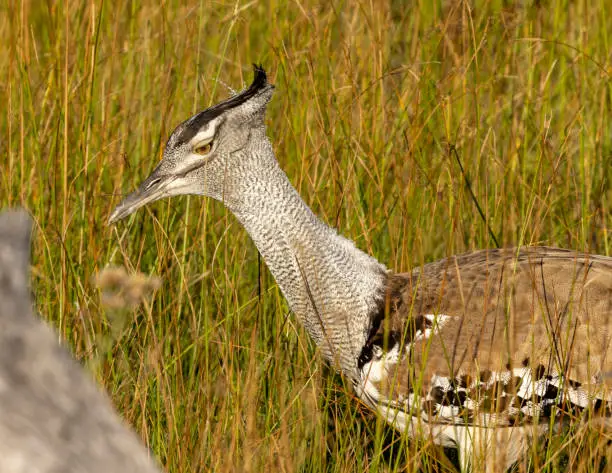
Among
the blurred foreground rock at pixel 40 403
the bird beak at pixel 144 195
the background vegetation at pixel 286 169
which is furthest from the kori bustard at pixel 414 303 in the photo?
the blurred foreground rock at pixel 40 403

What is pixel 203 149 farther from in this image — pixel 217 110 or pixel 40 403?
pixel 40 403

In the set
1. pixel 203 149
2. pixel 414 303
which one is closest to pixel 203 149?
pixel 203 149

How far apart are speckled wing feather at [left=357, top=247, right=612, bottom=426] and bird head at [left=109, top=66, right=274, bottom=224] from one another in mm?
620

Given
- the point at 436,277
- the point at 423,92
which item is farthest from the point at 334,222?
the point at 423,92

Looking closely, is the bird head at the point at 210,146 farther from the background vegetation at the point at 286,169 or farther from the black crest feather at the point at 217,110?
the background vegetation at the point at 286,169

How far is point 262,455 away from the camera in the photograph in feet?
8.06

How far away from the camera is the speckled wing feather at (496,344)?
279cm

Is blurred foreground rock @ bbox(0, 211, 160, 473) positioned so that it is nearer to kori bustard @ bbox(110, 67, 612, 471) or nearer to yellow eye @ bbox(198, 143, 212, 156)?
kori bustard @ bbox(110, 67, 612, 471)

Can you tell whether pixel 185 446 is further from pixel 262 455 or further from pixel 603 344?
pixel 603 344

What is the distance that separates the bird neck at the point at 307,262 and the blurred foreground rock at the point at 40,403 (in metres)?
2.01

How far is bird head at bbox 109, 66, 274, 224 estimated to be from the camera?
3.04m

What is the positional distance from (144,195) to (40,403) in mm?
2073

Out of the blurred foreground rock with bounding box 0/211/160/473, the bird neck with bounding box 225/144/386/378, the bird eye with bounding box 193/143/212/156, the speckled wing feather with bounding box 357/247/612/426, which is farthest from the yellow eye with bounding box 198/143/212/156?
the blurred foreground rock with bounding box 0/211/160/473

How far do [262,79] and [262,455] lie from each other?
1.17 m
